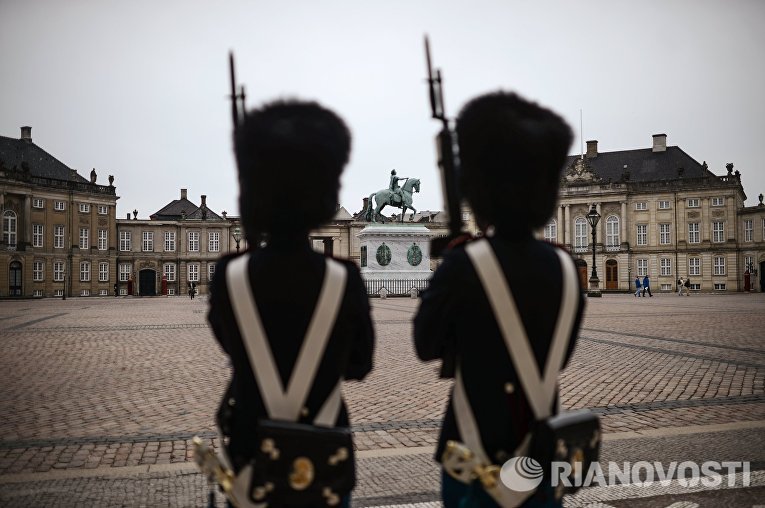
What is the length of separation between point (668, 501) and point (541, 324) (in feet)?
8.40

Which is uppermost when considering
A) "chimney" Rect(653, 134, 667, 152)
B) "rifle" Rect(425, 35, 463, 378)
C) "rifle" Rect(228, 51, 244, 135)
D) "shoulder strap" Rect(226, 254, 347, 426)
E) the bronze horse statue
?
"chimney" Rect(653, 134, 667, 152)

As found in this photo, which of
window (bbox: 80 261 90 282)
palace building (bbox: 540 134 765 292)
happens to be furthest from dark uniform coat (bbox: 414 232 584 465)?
window (bbox: 80 261 90 282)

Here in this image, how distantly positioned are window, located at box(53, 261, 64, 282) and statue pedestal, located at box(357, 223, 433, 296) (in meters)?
33.8

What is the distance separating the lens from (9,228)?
51.0 m

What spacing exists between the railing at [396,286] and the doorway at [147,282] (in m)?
36.2

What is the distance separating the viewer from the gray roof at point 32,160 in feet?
176

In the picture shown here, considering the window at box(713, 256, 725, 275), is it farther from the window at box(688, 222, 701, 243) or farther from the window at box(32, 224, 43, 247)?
the window at box(32, 224, 43, 247)

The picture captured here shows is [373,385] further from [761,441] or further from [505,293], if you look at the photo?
[505,293]

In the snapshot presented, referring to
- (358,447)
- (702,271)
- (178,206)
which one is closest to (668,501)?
(358,447)

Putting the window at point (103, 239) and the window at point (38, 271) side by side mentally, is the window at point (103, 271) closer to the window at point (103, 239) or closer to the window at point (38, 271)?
the window at point (103, 239)

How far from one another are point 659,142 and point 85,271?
198 ft

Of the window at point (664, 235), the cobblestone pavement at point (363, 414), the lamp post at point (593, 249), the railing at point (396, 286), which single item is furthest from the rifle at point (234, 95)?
the window at point (664, 235)

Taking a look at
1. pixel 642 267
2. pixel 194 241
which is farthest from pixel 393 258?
pixel 194 241

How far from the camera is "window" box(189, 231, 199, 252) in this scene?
65.4m
